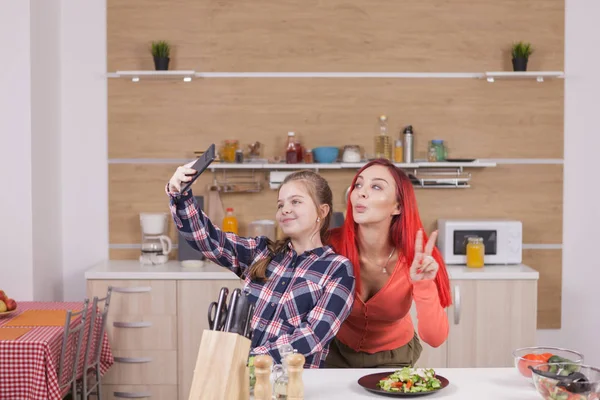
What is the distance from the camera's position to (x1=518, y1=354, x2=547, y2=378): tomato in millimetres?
2234

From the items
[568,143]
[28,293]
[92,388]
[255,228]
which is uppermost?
[568,143]

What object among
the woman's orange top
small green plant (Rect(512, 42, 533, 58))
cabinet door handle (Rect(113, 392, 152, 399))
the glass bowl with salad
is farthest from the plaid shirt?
small green plant (Rect(512, 42, 533, 58))

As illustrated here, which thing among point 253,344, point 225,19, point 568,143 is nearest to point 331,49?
point 225,19

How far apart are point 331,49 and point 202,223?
2362mm

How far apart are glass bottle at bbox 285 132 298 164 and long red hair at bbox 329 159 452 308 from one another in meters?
1.96

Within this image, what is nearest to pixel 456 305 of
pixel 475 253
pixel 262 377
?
pixel 475 253

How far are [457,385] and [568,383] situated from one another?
405mm

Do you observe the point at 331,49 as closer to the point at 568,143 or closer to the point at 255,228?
the point at 255,228

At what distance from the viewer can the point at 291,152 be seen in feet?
15.4

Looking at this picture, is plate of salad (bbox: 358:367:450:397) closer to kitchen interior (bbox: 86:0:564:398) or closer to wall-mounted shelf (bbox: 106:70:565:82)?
kitchen interior (bbox: 86:0:564:398)

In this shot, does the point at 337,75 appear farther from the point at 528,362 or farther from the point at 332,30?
the point at 528,362

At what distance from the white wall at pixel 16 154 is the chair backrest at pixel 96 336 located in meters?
0.55

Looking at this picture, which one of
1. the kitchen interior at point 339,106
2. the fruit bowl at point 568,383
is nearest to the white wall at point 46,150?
the kitchen interior at point 339,106

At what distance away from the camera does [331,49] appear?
4.80m
